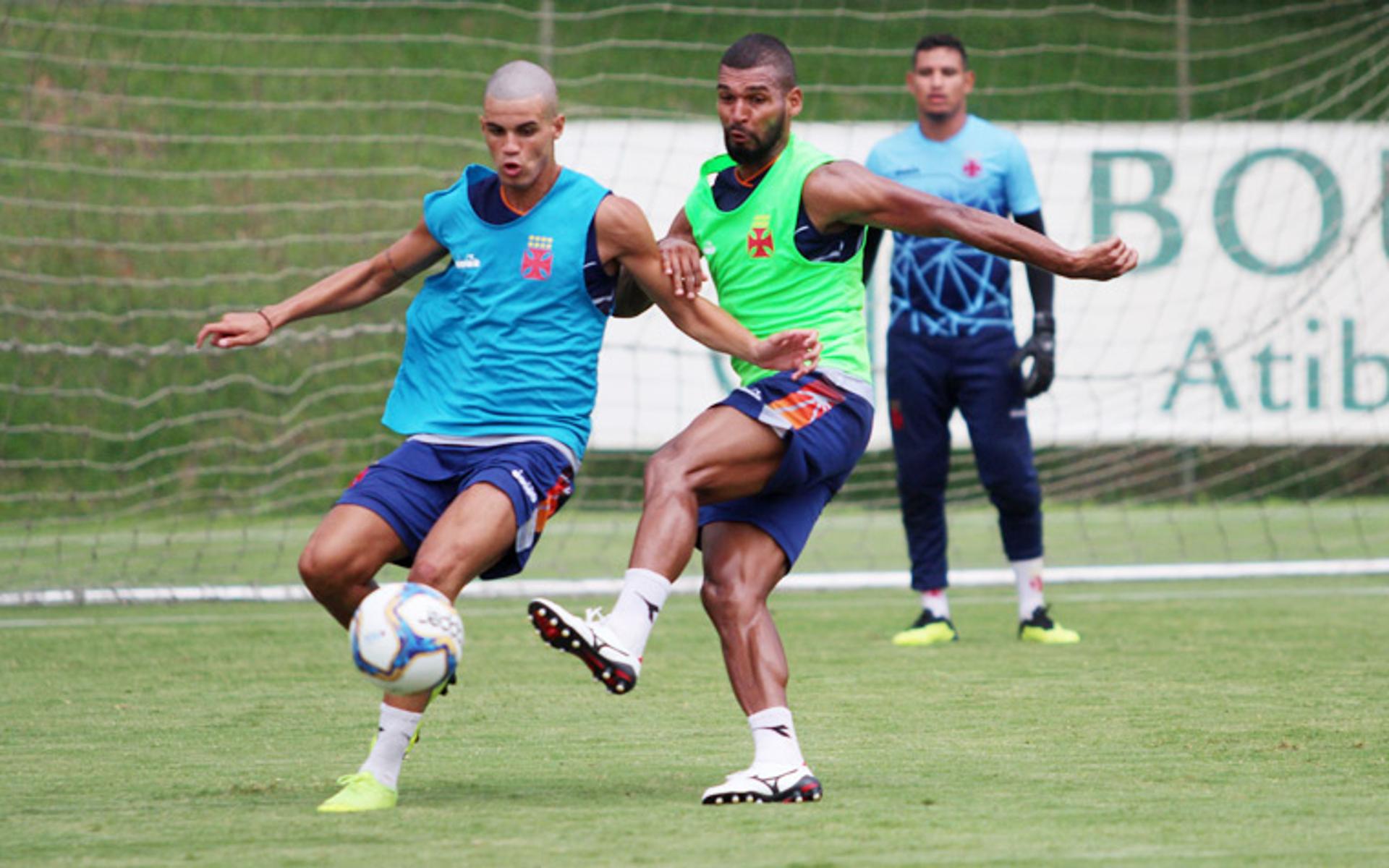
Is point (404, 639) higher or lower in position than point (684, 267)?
lower

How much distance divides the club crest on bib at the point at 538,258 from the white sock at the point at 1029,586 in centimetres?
393

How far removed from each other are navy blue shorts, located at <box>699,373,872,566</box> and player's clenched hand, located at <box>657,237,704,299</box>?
1.00 feet

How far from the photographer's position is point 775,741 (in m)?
5.00

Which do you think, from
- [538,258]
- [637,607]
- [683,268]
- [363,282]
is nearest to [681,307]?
[683,268]

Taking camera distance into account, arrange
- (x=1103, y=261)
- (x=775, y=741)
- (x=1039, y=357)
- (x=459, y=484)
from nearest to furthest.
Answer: (x=775, y=741) < (x=1103, y=261) < (x=459, y=484) < (x=1039, y=357)

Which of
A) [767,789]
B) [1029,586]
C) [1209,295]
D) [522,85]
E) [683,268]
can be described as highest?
[522,85]

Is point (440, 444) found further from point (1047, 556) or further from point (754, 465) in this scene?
point (1047, 556)

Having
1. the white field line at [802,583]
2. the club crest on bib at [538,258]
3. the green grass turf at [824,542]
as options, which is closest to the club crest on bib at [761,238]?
the club crest on bib at [538,258]

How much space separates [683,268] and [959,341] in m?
3.48

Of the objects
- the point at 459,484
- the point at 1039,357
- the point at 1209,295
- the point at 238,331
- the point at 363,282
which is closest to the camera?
the point at 459,484

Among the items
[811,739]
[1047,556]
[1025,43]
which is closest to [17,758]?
[811,739]

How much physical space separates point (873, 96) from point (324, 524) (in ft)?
43.6

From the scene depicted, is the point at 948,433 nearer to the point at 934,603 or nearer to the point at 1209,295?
the point at 934,603

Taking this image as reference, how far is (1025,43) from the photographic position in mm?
18031
